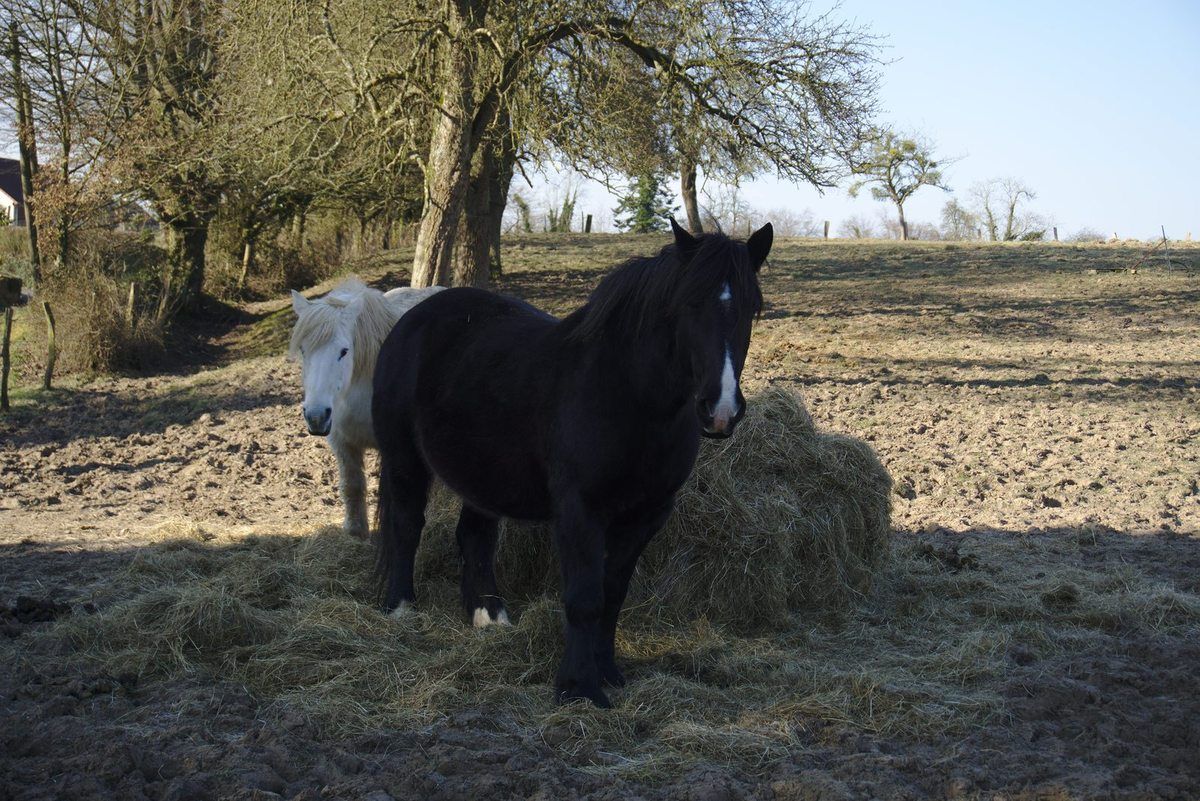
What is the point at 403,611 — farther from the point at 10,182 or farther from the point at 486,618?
the point at 10,182

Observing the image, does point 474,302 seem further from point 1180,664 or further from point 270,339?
point 270,339

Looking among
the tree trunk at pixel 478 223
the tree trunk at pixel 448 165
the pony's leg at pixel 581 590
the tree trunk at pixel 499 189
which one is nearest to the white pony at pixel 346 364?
the pony's leg at pixel 581 590

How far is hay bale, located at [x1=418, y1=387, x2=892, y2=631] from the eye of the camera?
16.5ft

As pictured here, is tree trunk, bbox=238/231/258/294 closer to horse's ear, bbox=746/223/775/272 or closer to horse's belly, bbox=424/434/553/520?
horse's belly, bbox=424/434/553/520

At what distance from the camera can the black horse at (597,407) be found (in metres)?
3.53

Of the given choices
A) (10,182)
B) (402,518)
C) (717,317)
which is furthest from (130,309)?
(10,182)

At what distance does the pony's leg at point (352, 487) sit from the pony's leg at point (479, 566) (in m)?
1.27

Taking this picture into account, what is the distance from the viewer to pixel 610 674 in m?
4.09

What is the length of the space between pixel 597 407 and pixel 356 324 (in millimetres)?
2385

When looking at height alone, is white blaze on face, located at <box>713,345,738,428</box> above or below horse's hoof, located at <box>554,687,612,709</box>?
above

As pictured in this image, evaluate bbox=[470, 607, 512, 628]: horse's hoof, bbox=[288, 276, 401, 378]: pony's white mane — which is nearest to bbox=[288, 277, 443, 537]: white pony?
bbox=[288, 276, 401, 378]: pony's white mane

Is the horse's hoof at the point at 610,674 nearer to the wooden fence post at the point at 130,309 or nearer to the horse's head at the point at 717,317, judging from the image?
the horse's head at the point at 717,317

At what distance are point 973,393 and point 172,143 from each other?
11108mm

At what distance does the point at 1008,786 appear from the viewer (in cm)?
293
